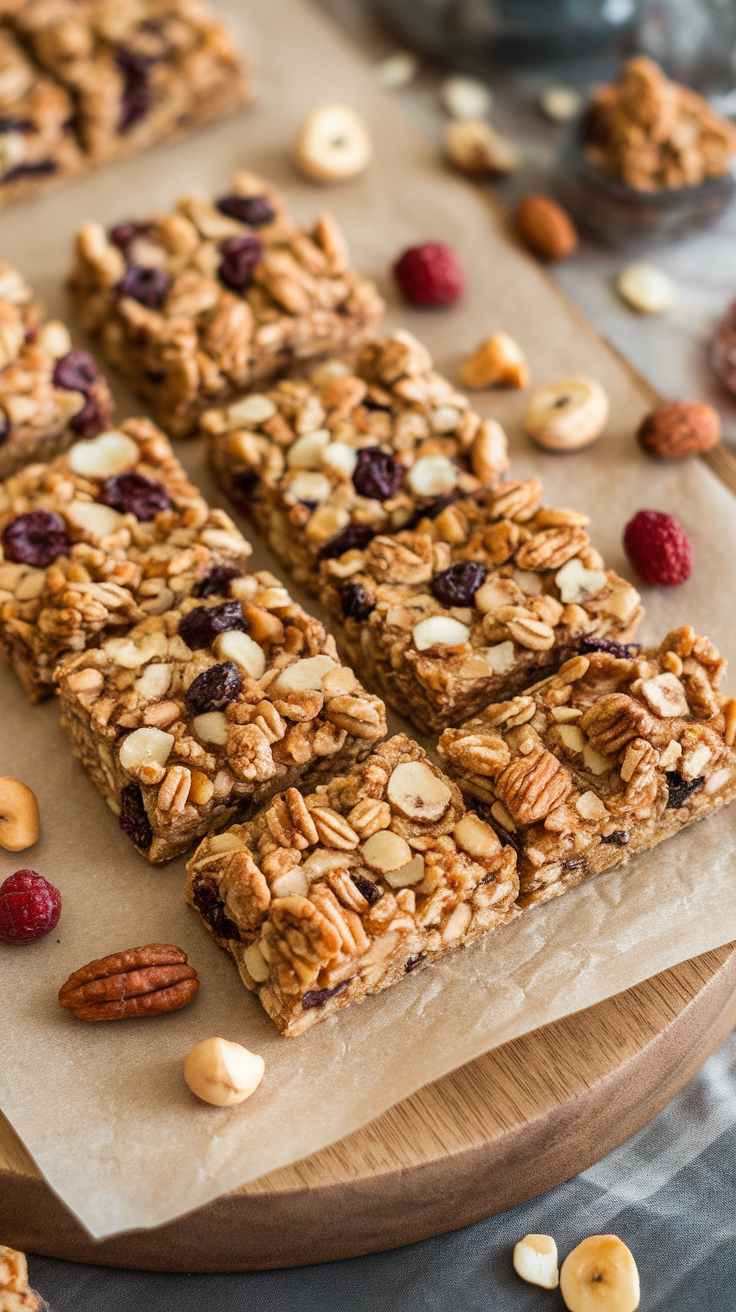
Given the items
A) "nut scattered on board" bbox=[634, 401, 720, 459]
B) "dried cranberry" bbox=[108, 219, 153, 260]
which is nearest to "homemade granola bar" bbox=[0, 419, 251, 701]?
"dried cranberry" bbox=[108, 219, 153, 260]

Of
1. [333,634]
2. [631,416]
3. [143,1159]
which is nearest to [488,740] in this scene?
[333,634]

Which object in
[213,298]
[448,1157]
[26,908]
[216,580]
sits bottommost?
[448,1157]

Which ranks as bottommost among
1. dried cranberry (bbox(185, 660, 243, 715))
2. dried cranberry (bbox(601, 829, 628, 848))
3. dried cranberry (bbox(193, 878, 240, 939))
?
dried cranberry (bbox(601, 829, 628, 848))

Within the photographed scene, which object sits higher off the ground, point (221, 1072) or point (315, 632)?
point (315, 632)

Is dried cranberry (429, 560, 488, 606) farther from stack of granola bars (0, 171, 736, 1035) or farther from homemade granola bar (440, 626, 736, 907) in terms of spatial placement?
homemade granola bar (440, 626, 736, 907)

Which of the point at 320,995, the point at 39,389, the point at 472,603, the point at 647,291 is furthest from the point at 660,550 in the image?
the point at 39,389

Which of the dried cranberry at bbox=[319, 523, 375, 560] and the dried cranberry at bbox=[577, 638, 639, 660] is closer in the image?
the dried cranberry at bbox=[577, 638, 639, 660]

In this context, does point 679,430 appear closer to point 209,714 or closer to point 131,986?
point 209,714
